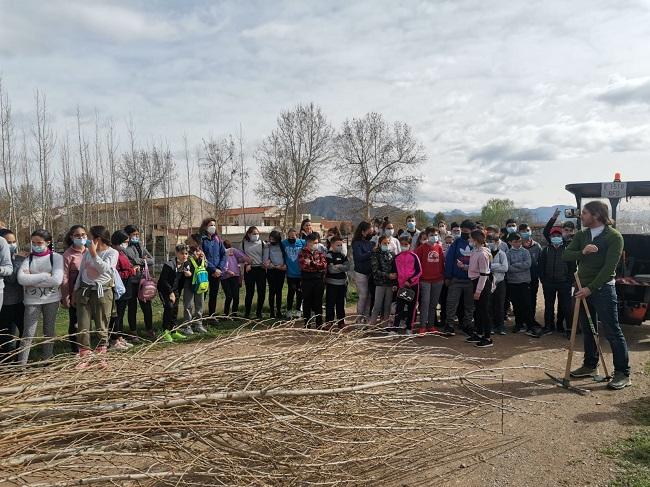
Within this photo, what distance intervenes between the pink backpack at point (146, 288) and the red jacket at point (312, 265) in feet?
7.82

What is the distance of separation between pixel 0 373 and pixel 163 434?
3.26 feet

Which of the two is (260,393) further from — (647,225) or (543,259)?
(647,225)

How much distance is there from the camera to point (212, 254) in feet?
27.1

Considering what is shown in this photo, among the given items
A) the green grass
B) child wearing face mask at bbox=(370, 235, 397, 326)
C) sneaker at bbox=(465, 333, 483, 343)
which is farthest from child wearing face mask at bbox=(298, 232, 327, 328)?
the green grass

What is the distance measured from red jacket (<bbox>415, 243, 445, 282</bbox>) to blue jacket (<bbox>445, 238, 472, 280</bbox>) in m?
0.12

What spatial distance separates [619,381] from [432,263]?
128 inches

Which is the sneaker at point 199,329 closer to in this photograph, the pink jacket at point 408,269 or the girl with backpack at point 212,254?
the girl with backpack at point 212,254

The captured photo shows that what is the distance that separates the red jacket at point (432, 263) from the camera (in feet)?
25.3

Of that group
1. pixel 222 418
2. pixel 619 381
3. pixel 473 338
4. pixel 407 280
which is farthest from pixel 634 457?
pixel 407 280

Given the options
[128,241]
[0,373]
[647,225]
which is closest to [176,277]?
[128,241]

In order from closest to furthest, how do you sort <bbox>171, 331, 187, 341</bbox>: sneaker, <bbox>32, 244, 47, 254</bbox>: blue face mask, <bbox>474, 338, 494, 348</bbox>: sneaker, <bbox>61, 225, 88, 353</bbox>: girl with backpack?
<bbox>32, 244, 47, 254</bbox>: blue face mask
<bbox>61, 225, 88, 353</bbox>: girl with backpack
<bbox>171, 331, 187, 341</bbox>: sneaker
<bbox>474, 338, 494, 348</bbox>: sneaker

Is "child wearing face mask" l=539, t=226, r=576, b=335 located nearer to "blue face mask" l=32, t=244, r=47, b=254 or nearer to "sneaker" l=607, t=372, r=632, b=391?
"sneaker" l=607, t=372, r=632, b=391

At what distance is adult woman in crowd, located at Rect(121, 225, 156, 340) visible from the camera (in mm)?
7301

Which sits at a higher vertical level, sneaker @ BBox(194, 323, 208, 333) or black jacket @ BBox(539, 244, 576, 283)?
black jacket @ BBox(539, 244, 576, 283)
